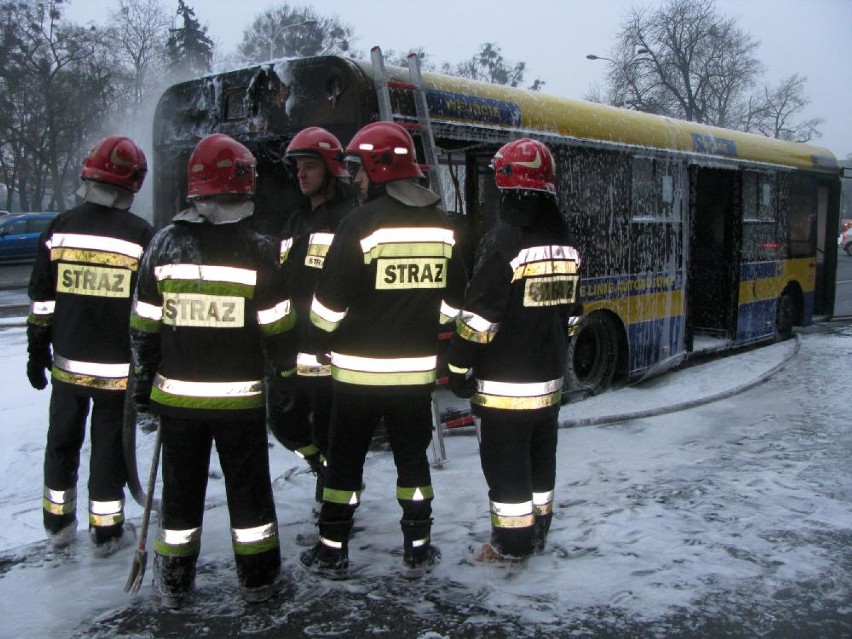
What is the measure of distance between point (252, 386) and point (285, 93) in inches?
113

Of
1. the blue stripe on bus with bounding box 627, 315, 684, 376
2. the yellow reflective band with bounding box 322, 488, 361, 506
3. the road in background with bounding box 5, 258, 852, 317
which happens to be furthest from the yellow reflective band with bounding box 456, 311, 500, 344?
the road in background with bounding box 5, 258, 852, 317

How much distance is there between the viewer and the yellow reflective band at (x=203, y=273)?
344 cm

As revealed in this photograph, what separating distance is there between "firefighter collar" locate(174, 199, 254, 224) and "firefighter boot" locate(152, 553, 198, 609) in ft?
4.73

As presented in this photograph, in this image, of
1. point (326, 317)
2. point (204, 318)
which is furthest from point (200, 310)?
point (326, 317)

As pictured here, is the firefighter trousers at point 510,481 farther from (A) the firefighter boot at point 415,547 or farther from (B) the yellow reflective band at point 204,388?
(B) the yellow reflective band at point 204,388

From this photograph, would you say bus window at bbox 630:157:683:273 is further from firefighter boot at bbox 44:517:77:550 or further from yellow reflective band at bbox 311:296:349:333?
firefighter boot at bbox 44:517:77:550

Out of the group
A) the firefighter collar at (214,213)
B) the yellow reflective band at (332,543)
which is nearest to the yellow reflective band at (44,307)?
the firefighter collar at (214,213)

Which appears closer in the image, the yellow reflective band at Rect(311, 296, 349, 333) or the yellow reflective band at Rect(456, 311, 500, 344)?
the yellow reflective band at Rect(311, 296, 349, 333)

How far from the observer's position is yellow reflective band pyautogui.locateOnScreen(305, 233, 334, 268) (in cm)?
441

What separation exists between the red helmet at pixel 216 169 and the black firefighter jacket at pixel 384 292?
0.50 m

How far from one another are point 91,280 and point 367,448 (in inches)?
61.7

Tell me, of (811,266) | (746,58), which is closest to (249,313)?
(811,266)

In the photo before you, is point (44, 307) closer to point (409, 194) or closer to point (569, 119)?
point (409, 194)

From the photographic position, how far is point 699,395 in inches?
311
